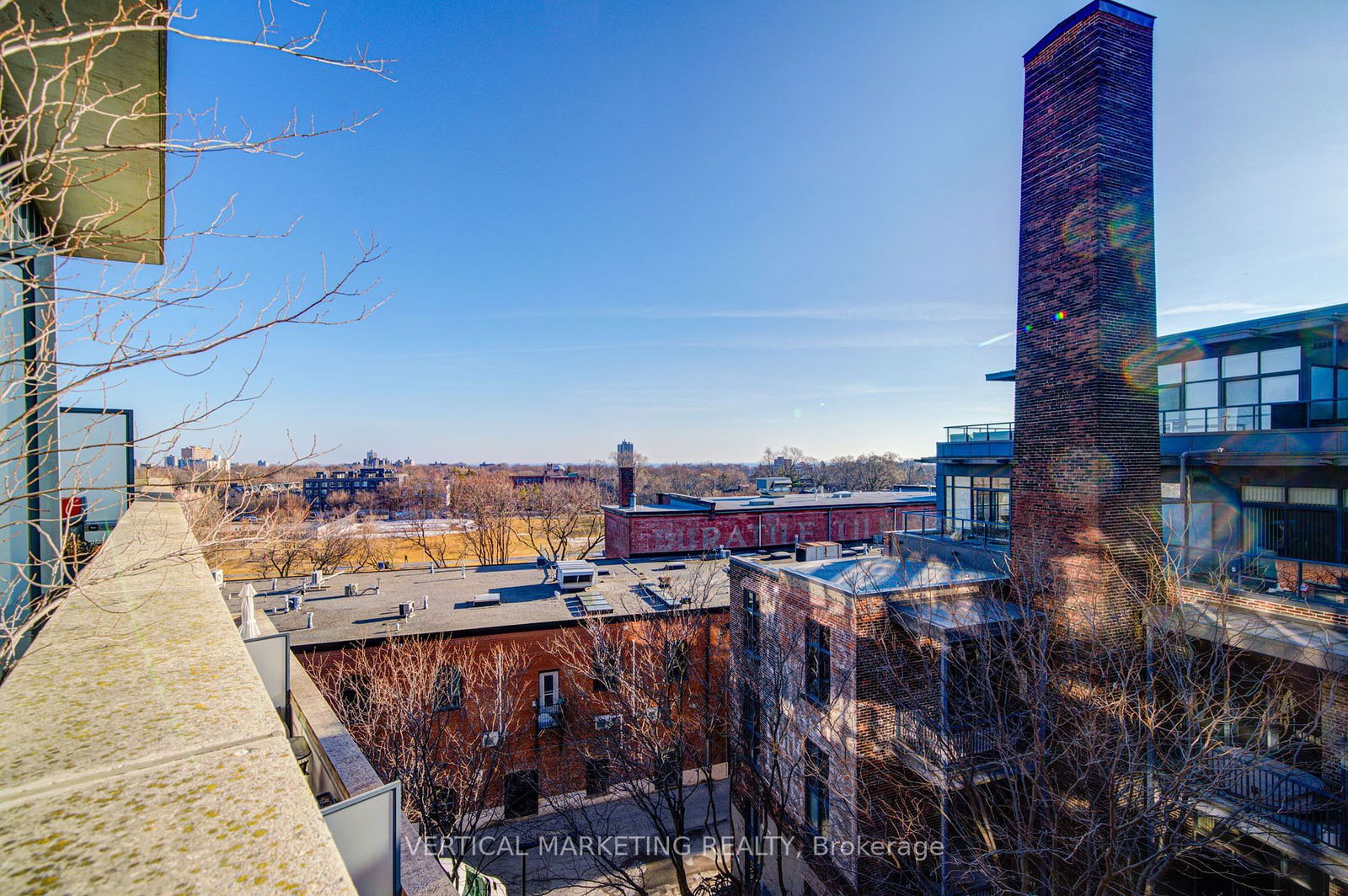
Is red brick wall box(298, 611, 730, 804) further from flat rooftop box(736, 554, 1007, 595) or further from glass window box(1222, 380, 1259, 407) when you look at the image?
glass window box(1222, 380, 1259, 407)

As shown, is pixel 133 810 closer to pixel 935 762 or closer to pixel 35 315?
pixel 35 315

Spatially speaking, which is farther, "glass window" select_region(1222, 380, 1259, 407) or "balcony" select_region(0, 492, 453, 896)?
"glass window" select_region(1222, 380, 1259, 407)

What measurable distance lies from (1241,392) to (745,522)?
2293cm

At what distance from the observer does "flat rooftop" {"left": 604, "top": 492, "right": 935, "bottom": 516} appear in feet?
102

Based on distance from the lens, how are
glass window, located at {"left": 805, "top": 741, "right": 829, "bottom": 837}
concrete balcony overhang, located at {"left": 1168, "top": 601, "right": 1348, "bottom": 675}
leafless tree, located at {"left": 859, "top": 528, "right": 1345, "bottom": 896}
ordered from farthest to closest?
glass window, located at {"left": 805, "top": 741, "right": 829, "bottom": 837}, concrete balcony overhang, located at {"left": 1168, "top": 601, "right": 1348, "bottom": 675}, leafless tree, located at {"left": 859, "top": 528, "right": 1345, "bottom": 896}

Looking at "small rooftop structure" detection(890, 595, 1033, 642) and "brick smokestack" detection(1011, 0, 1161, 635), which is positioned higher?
"brick smokestack" detection(1011, 0, 1161, 635)

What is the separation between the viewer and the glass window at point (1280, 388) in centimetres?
984

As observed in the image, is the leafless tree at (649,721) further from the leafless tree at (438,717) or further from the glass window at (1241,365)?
the glass window at (1241,365)

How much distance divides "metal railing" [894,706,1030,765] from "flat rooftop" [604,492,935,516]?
873 inches

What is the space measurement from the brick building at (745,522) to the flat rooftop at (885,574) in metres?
17.8

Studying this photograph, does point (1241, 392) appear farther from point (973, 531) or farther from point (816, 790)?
point (816, 790)

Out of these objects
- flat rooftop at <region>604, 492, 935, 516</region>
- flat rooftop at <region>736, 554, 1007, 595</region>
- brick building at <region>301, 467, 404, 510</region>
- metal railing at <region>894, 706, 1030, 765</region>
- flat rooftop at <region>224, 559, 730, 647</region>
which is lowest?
brick building at <region>301, 467, 404, 510</region>

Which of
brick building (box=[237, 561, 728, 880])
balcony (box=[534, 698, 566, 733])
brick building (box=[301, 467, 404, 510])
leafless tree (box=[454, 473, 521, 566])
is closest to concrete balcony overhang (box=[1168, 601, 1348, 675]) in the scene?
brick building (box=[237, 561, 728, 880])

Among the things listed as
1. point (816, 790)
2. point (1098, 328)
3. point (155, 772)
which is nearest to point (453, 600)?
point (816, 790)
